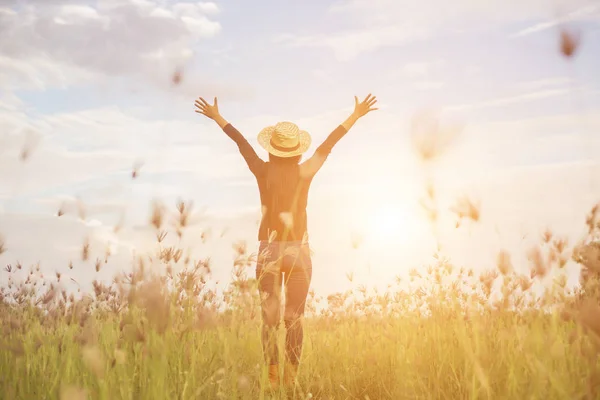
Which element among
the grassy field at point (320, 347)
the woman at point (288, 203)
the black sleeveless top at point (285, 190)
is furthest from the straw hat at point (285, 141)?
the grassy field at point (320, 347)

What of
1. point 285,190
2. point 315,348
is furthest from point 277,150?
point 315,348

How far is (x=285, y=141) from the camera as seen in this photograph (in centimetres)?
509

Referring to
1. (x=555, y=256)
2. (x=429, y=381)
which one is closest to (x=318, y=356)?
(x=429, y=381)

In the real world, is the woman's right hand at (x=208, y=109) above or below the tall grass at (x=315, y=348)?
above

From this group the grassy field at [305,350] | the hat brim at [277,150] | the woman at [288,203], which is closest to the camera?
the grassy field at [305,350]

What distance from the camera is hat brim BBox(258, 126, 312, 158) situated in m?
5.03

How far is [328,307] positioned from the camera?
22.0 ft

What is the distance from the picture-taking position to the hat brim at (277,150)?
5031 millimetres

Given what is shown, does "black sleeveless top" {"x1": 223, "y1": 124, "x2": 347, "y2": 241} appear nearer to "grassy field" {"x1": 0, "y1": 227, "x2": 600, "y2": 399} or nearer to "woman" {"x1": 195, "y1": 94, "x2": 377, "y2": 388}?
"woman" {"x1": 195, "y1": 94, "x2": 377, "y2": 388}

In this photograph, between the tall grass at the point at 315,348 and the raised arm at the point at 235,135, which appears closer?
the tall grass at the point at 315,348

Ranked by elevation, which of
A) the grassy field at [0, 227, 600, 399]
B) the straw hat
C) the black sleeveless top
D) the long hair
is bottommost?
the grassy field at [0, 227, 600, 399]

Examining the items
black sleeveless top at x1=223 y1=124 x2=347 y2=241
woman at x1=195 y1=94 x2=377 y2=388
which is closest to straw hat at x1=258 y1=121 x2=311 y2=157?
woman at x1=195 y1=94 x2=377 y2=388

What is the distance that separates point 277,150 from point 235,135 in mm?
583

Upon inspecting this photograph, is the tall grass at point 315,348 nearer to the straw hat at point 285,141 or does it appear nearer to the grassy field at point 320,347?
the grassy field at point 320,347
